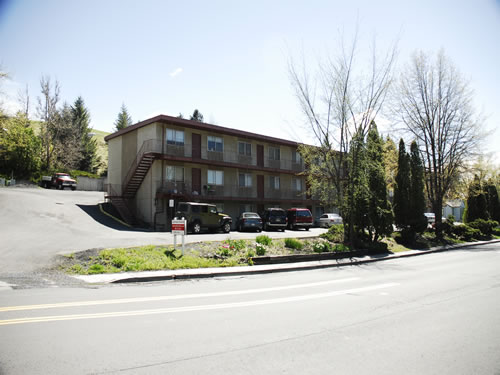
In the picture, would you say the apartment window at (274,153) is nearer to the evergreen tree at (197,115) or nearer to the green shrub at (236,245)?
the green shrub at (236,245)

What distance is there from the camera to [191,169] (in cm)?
2984

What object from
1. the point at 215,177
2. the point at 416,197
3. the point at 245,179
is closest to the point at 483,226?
the point at 416,197

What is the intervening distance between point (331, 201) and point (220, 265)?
9286 mm

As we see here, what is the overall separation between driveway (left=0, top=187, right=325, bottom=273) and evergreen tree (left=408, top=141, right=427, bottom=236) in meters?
11.2

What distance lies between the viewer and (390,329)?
17.4ft

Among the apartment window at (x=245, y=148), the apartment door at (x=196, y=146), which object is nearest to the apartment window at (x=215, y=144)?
the apartment door at (x=196, y=146)

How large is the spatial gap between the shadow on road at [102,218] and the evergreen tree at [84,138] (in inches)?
1201

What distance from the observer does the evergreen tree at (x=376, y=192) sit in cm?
1880

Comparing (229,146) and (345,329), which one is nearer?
(345,329)

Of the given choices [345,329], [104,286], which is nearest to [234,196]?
[104,286]

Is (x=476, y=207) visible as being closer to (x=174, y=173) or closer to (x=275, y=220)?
(x=275, y=220)

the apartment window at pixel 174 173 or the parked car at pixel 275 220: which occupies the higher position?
the apartment window at pixel 174 173

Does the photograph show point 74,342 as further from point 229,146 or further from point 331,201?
point 229,146

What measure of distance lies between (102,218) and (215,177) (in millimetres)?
10704
